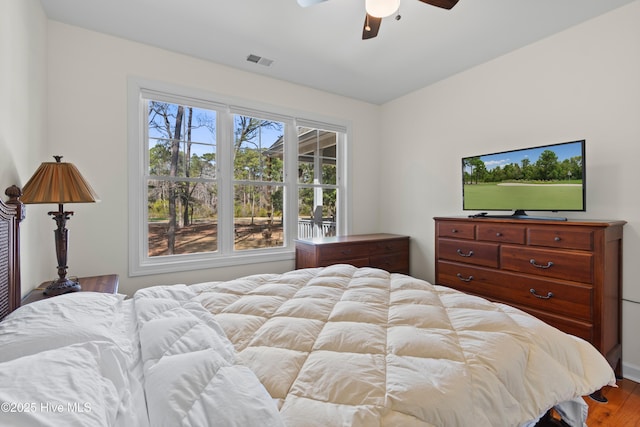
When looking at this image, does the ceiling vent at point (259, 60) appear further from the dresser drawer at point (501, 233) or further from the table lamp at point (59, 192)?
the dresser drawer at point (501, 233)

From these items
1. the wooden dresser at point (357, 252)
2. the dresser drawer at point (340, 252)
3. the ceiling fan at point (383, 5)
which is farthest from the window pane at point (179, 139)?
the ceiling fan at point (383, 5)

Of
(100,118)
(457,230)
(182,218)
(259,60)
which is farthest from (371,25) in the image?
(182,218)

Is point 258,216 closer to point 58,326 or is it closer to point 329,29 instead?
point 329,29

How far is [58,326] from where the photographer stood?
986 millimetres

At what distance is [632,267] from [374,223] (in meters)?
2.59

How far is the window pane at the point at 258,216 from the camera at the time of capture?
329 centimetres

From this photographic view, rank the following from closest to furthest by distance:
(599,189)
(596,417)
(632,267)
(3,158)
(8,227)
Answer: (8,227) → (3,158) → (596,417) → (632,267) → (599,189)

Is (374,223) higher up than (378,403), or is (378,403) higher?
(374,223)

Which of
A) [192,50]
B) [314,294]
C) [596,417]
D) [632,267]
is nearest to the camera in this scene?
[314,294]

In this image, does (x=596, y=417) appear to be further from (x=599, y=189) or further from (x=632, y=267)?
(x=599, y=189)

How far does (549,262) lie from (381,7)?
213 centimetres

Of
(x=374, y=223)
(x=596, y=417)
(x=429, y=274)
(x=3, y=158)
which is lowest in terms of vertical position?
(x=596, y=417)

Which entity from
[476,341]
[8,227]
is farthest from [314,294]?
[8,227]

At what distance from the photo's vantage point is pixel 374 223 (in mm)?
4234
